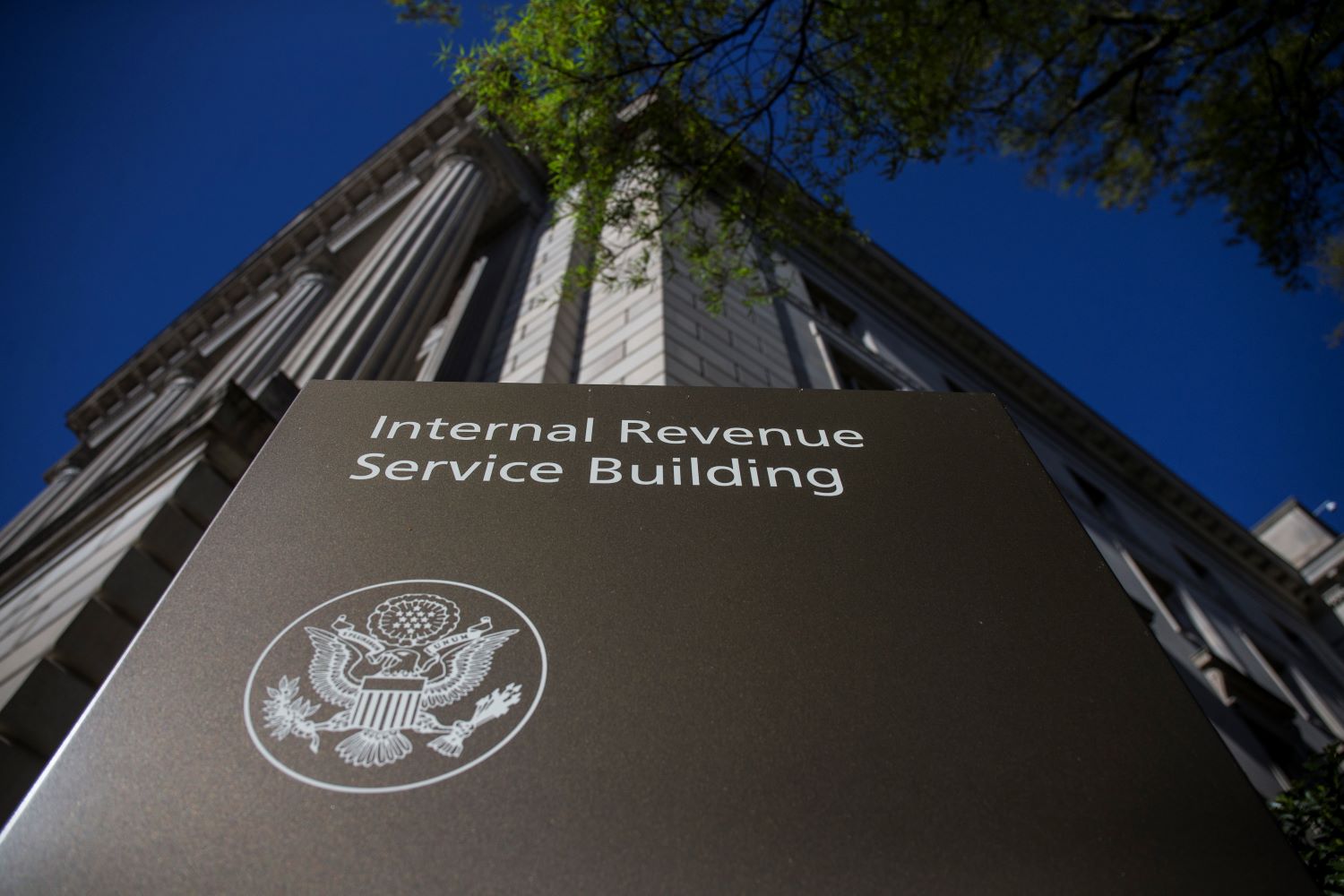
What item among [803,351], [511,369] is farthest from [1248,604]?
[511,369]

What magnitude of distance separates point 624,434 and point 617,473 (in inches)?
7.4

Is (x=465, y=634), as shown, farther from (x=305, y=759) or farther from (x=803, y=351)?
(x=803, y=351)

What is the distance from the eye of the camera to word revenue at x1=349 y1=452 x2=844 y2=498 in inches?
86.0

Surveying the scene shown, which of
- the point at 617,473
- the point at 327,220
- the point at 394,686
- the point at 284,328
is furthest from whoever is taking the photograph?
the point at 327,220

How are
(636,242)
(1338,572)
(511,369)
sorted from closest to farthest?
1. (511,369)
2. (636,242)
3. (1338,572)

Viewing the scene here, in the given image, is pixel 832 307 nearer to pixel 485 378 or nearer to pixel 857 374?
pixel 857 374

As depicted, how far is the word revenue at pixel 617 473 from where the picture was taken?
2186mm

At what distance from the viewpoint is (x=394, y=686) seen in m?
1.66

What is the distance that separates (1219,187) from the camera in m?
10.9

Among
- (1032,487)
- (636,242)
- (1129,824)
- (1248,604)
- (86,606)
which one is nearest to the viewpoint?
(1129,824)

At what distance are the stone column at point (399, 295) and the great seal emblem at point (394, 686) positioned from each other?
6126mm

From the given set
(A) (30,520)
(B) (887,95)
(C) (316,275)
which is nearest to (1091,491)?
(B) (887,95)

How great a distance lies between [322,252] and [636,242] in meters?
11.3

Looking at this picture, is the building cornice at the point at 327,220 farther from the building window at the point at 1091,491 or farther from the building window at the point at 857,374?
the building window at the point at 1091,491
